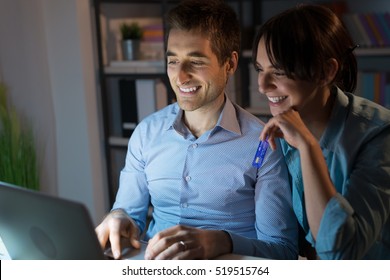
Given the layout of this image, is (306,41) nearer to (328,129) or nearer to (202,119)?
(328,129)

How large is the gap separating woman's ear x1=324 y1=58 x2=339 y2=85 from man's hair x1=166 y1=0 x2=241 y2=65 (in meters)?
0.40

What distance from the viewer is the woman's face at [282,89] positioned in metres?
1.07

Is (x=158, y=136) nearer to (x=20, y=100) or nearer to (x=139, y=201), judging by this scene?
(x=139, y=201)

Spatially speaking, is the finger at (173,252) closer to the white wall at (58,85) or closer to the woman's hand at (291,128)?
the woman's hand at (291,128)

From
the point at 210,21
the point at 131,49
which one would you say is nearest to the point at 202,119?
the point at 210,21

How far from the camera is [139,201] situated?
1444 mm

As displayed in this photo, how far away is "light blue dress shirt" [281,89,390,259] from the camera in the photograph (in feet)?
3.14

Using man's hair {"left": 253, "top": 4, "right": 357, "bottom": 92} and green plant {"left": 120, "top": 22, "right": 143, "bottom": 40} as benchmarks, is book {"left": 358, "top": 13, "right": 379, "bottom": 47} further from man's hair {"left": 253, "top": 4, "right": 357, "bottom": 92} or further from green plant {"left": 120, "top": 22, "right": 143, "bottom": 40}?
man's hair {"left": 253, "top": 4, "right": 357, "bottom": 92}

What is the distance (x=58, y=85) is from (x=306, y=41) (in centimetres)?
194

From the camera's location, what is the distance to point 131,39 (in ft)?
9.53

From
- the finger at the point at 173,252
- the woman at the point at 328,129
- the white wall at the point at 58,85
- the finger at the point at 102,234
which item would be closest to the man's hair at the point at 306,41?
the woman at the point at 328,129

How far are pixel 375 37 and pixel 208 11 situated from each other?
1513 millimetres

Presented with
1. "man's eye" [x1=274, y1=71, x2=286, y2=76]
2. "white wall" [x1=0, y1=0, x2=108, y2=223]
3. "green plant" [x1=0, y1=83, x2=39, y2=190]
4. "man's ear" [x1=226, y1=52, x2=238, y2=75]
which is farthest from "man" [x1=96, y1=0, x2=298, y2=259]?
"white wall" [x1=0, y1=0, x2=108, y2=223]
